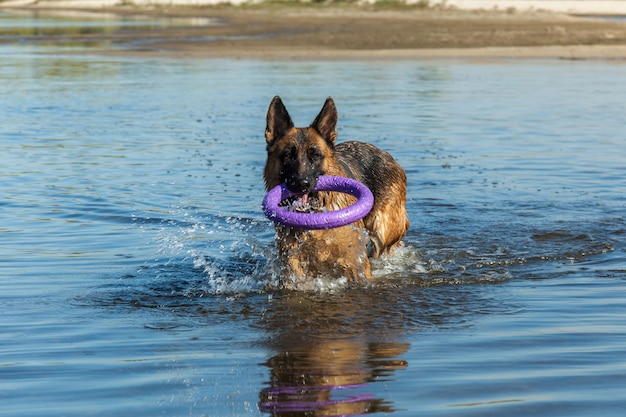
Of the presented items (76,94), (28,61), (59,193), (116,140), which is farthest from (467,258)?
(28,61)

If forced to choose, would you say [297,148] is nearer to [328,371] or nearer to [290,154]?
[290,154]

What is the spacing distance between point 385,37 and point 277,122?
34.1 metres

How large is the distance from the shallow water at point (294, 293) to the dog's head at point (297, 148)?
35.2 inches

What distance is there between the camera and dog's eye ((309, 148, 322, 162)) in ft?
25.7

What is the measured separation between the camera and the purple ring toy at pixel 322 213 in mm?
7771

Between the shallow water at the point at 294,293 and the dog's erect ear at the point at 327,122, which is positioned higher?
the dog's erect ear at the point at 327,122

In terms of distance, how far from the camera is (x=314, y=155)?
7.86 m

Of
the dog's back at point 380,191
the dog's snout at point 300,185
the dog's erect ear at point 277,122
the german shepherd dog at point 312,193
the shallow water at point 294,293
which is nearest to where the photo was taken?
the shallow water at point 294,293

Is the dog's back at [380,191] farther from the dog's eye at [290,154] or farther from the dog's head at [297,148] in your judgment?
the dog's eye at [290,154]

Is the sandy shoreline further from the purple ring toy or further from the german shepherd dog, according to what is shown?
the purple ring toy

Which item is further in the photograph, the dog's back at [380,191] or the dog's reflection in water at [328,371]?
the dog's back at [380,191]

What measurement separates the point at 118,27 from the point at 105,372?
4867 cm

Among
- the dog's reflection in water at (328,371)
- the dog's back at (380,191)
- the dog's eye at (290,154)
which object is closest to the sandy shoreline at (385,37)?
the dog's back at (380,191)

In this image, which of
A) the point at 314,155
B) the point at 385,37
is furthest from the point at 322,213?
the point at 385,37
